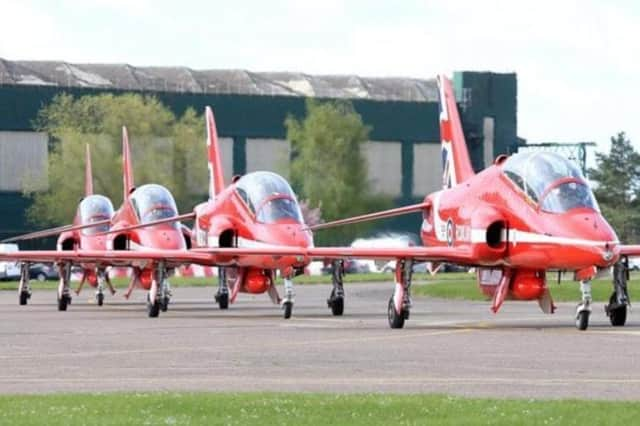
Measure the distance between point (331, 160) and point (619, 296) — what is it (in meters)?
85.1

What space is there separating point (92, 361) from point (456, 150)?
688 inches

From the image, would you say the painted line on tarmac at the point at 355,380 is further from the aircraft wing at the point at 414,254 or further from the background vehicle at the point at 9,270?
the background vehicle at the point at 9,270

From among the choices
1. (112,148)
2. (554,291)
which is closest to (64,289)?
(554,291)

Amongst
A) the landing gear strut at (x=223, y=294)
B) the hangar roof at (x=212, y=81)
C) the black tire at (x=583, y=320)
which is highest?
the hangar roof at (x=212, y=81)

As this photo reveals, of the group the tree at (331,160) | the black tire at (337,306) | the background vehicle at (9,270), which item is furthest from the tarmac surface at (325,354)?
the tree at (331,160)

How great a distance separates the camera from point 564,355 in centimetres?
2459

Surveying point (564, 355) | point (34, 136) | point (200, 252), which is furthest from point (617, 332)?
point (34, 136)

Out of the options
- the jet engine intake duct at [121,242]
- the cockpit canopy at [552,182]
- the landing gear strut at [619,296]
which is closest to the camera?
the cockpit canopy at [552,182]

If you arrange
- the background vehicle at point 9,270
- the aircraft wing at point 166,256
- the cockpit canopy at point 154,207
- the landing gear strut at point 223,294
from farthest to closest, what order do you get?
1. the background vehicle at point 9,270
2. the cockpit canopy at point 154,207
3. the landing gear strut at point 223,294
4. the aircraft wing at point 166,256

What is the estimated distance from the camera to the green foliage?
332ft

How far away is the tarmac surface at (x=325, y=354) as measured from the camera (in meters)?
20.1

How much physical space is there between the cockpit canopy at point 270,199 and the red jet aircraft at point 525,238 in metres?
3.87

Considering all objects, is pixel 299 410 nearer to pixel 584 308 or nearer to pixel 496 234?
pixel 584 308

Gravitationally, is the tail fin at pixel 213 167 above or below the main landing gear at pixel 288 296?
above
